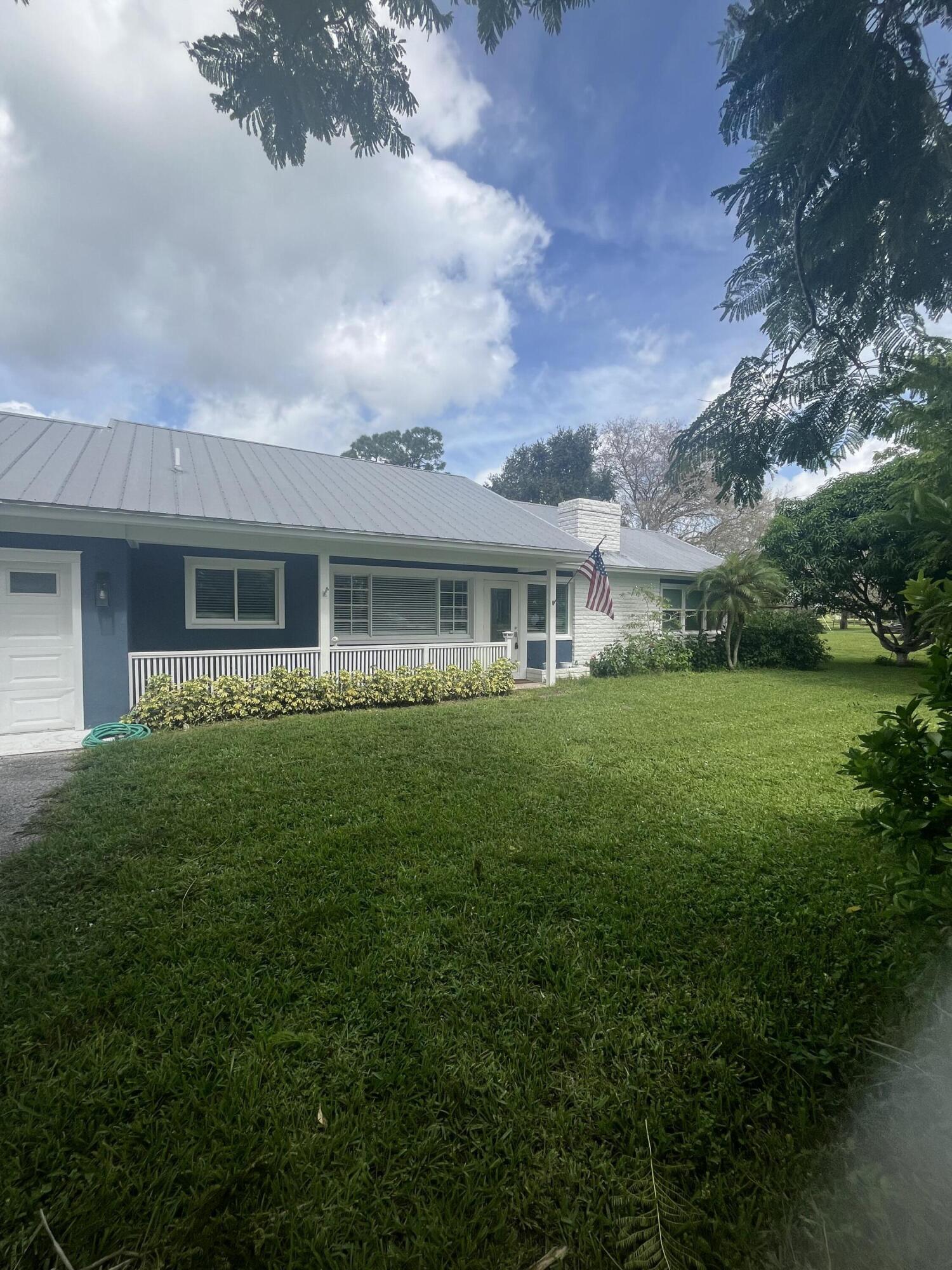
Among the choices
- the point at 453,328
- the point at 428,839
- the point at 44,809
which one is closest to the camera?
the point at 453,328

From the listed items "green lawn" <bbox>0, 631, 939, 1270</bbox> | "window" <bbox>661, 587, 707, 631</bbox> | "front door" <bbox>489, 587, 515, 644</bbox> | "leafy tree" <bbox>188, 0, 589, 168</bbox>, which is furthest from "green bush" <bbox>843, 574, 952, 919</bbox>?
"window" <bbox>661, 587, 707, 631</bbox>

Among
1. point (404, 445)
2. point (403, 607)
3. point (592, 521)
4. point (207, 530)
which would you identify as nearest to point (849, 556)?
point (592, 521)

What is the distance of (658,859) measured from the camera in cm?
358

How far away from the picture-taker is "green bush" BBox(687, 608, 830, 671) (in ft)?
47.6

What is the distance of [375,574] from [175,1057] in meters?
9.03

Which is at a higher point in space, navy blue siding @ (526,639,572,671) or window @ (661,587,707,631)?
window @ (661,587,707,631)

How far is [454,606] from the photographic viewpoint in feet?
38.0

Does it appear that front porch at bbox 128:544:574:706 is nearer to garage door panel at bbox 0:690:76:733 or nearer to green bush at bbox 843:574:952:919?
garage door panel at bbox 0:690:76:733

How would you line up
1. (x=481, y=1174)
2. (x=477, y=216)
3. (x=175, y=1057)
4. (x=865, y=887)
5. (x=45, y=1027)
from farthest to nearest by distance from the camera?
(x=865, y=887) < (x=477, y=216) < (x=45, y=1027) < (x=175, y=1057) < (x=481, y=1174)

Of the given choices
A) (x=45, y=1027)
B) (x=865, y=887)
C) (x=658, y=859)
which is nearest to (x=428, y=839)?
(x=658, y=859)

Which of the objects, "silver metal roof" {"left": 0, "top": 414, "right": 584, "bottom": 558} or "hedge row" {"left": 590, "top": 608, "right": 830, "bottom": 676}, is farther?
"hedge row" {"left": 590, "top": 608, "right": 830, "bottom": 676}

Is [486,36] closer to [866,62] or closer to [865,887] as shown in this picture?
[866,62]

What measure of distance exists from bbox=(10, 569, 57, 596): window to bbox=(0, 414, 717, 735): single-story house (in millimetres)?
19

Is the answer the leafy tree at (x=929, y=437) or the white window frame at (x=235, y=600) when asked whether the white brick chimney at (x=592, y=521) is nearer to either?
the white window frame at (x=235, y=600)
